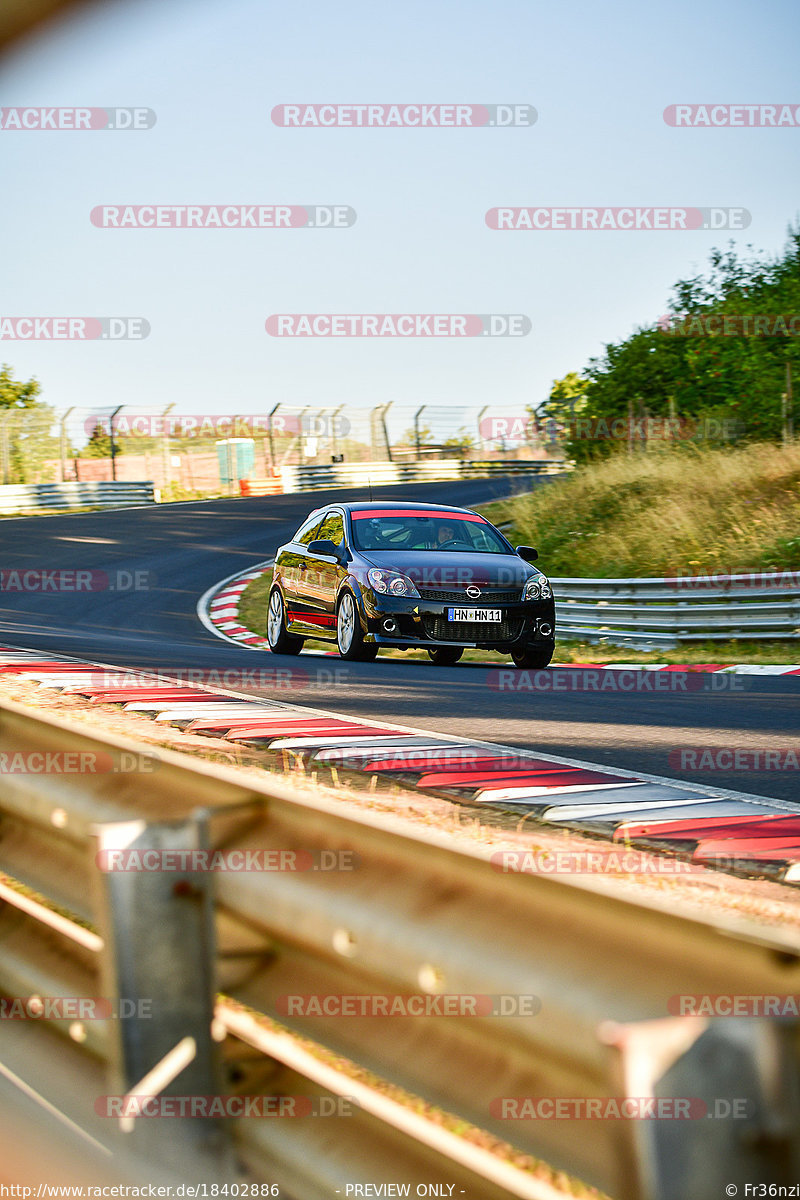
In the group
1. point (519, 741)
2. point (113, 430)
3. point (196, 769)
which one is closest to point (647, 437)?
point (113, 430)

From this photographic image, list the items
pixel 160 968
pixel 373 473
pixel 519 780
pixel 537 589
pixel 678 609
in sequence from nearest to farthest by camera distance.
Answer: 1. pixel 160 968
2. pixel 519 780
3. pixel 537 589
4. pixel 678 609
5. pixel 373 473

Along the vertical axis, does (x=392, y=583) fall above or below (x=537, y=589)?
above

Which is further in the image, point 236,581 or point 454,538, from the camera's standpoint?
point 236,581

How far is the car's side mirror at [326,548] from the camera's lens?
12.0 meters

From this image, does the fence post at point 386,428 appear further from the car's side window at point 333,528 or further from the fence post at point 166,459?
the car's side window at point 333,528

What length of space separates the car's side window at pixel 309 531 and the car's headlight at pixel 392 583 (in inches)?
83.8

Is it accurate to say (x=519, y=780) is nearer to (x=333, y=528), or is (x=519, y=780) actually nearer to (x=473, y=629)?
(x=473, y=629)

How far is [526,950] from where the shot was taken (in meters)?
1.94

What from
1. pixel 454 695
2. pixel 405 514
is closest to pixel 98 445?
pixel 405 514

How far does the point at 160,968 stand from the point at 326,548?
390 inches

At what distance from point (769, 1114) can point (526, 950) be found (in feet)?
1.54

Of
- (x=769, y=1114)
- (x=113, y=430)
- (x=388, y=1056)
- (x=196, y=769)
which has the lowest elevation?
(x=388, y=1056)

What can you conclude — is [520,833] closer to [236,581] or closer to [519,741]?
[519,741]

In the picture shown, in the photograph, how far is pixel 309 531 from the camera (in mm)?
13477
